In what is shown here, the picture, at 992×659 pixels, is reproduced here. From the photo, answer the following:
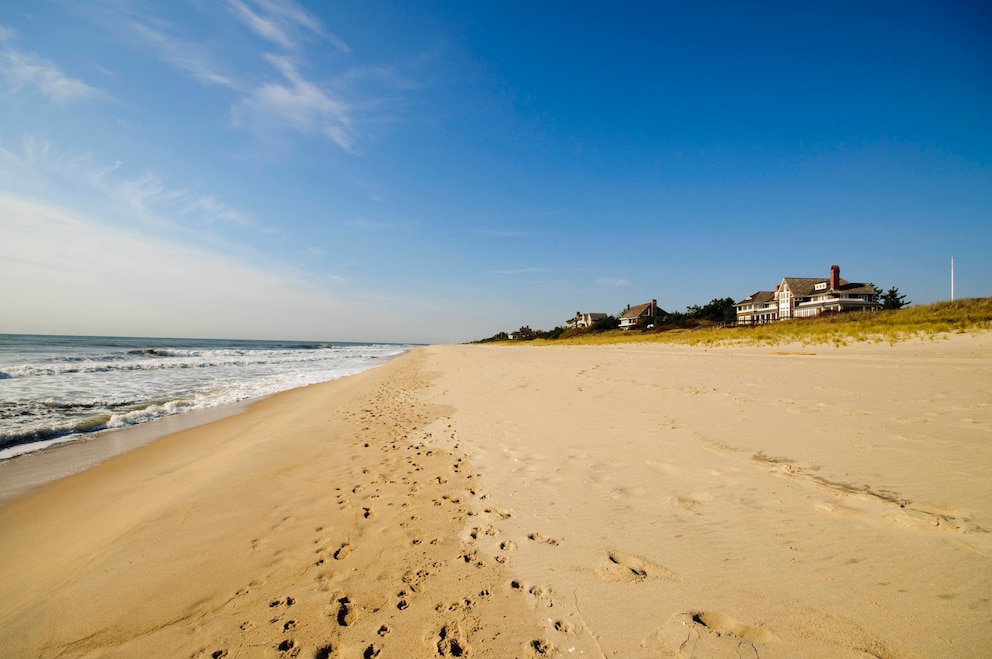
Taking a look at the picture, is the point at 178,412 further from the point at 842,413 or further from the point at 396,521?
the point at 842,413

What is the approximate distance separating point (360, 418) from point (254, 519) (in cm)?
520

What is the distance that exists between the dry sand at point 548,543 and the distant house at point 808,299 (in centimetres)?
4928

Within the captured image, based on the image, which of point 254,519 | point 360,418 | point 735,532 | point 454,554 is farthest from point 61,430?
point 735,532

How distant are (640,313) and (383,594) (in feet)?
280

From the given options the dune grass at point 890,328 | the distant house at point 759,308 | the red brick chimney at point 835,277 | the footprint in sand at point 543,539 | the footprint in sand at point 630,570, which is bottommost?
the footprint in sand at point 543,539

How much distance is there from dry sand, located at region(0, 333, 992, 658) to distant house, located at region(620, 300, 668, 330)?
248ft

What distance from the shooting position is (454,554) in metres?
3.32

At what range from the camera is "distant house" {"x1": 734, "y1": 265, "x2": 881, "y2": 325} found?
51094mm

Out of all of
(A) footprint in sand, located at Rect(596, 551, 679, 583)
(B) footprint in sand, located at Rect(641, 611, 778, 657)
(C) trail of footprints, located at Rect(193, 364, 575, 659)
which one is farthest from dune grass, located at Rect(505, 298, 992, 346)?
(C) trail of footprints, located at Rect(193, 364, 575, 659)

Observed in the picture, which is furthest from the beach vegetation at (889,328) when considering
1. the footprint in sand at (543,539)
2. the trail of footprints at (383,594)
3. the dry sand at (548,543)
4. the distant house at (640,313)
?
the distant house at (640,313)

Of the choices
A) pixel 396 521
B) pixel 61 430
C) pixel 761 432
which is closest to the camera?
pixel 396 521

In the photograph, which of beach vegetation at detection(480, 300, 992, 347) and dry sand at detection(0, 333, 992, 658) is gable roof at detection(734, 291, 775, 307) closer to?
beach vegetation at detection(480, 300, 992, 347)

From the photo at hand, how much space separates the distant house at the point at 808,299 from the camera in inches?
2012

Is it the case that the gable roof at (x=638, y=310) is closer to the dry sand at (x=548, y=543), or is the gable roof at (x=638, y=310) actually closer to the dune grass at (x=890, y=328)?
the dune grass at (x=890, y=328)
